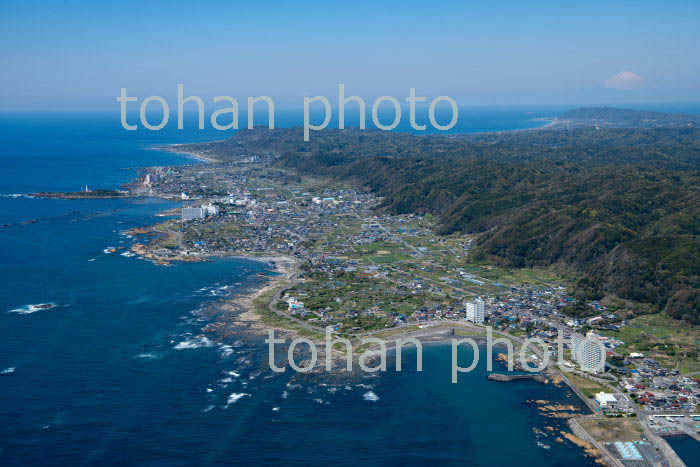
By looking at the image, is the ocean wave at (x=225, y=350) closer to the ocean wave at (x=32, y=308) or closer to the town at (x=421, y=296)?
the town at (x=421, y=296)

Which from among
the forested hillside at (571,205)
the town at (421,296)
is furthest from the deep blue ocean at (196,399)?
the forested hillside at (571,205)

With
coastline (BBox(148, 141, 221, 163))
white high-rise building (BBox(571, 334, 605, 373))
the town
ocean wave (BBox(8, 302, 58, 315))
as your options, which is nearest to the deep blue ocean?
ocean wave (BBox(8, 302, 58, 315))

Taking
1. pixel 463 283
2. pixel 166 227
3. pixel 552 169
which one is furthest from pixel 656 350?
pixel 552 169

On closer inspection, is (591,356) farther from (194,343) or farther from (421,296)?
(194,343)

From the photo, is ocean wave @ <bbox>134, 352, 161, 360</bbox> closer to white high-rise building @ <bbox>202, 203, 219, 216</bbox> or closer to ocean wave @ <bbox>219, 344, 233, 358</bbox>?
ocean wave @ <bbox>219, 344, 233, 358</bbox>

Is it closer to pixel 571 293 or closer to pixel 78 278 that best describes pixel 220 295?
pixel 78 278

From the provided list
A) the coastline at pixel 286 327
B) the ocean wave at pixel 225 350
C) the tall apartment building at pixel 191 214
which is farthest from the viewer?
the tall apartment building at pixel 191 214

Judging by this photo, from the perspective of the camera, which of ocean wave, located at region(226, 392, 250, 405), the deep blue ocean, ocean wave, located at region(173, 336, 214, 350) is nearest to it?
the deep blue ocean
